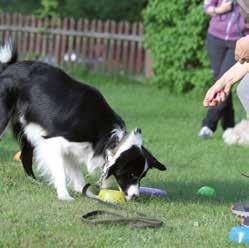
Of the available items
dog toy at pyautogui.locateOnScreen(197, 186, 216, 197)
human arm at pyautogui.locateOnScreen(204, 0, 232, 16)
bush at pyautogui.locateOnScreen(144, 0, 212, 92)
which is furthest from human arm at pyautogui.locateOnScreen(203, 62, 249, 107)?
bush at pyautogui.locateOnScreen(144, 0, 212, 92)

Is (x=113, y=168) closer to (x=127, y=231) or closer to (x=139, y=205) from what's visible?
(x=139, y=205)

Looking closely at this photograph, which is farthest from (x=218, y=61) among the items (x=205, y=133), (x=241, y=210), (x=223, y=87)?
(x=241, y=210)

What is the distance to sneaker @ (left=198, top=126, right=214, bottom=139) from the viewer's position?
35.8ft

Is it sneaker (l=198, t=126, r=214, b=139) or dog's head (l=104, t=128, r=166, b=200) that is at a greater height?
dog's head (l=104, t=128, r=166, b=200)

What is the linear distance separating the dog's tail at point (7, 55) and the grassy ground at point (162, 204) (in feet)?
3.54

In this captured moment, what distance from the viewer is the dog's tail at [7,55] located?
7.62 meters

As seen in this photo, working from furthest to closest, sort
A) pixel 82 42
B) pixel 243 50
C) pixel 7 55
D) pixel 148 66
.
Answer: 1. pixel 82 42
2. pixel 148 66
3. pixel 7 55
4. pixel 243 50

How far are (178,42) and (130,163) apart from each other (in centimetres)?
893

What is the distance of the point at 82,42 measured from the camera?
19.8m

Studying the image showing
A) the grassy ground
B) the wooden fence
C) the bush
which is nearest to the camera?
the grassy ground

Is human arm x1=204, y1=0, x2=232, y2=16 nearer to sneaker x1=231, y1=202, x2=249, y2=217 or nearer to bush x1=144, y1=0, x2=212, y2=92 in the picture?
bush x1=144, y1=0, x2=212, y2=92

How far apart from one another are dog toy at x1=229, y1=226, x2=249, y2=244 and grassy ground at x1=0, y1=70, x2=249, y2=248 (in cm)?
7

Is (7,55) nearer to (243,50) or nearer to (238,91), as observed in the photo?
(238,91)

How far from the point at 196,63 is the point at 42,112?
8929 mm
